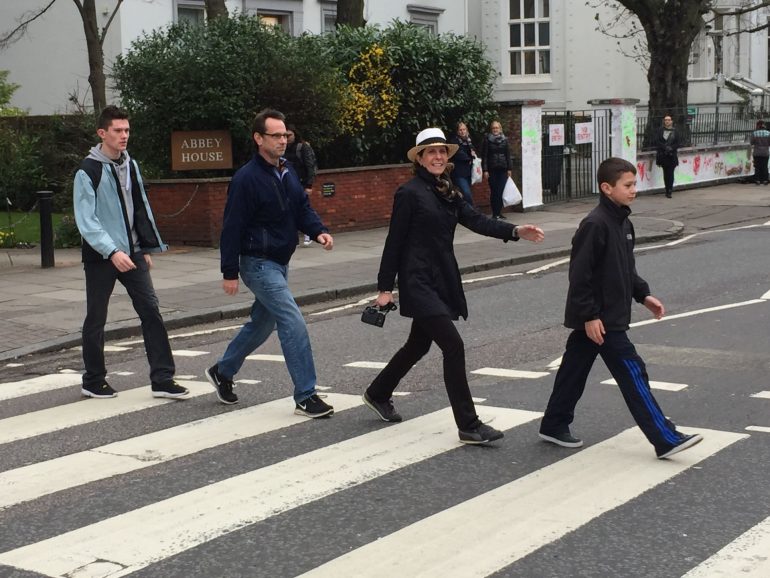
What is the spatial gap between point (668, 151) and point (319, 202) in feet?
33.4

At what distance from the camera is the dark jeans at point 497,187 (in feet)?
68.3

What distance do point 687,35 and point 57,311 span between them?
70.5 feet

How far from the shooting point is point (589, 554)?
4949 millimetres

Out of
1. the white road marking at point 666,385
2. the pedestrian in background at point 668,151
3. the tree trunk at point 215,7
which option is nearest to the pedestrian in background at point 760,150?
the pedestrian in background at point 668,151

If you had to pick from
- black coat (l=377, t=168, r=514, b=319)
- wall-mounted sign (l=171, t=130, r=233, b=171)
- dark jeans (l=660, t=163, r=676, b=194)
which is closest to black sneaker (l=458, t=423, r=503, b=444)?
black coat (l=377, t=168, r=514, b=319)

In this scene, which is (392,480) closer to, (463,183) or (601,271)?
(601,271)

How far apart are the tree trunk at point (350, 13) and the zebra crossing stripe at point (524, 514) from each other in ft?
59.4

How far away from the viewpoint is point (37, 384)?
29.2 ft

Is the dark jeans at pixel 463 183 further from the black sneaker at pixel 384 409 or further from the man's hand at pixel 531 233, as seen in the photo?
the man's hand at pixel 531 233

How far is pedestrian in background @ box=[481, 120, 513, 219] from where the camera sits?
20656 millimetres

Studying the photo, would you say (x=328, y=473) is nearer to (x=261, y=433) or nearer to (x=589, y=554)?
(x=261, y=433)

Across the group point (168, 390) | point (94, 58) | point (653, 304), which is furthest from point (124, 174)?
point (94, 58)

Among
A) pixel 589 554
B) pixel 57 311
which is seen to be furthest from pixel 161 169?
pixel 589 554

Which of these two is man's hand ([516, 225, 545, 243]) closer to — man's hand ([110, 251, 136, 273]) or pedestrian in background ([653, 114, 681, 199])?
man's hand ([110, 251, 136, 273])
